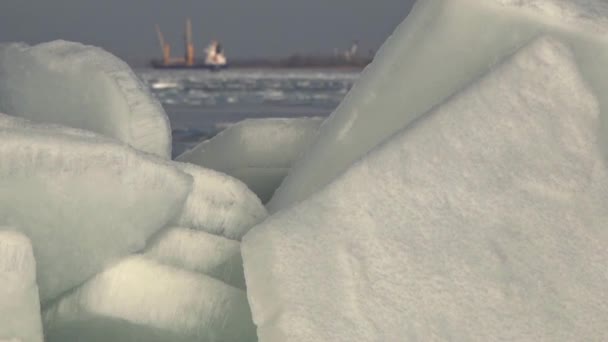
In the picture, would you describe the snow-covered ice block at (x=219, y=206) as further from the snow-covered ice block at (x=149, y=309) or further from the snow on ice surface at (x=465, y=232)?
the snow on ice surface at (x=465, y=232)

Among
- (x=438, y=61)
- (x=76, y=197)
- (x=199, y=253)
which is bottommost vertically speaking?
(x=199, y=253)

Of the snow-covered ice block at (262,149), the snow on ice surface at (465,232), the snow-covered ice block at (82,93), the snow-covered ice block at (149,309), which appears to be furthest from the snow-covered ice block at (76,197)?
the snow-covered ice block at (262,149)

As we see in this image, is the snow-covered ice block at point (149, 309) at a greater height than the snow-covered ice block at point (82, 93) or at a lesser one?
lesser

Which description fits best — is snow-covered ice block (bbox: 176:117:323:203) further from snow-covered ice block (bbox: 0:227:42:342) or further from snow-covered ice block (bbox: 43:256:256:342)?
snow-covered ice block (bbox: 0:227:42:342)

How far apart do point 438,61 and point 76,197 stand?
0.89 meters

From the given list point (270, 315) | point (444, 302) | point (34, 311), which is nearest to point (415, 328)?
point (444, 302)

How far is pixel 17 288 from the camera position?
1.74m

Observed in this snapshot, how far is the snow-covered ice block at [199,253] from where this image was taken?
204 cm

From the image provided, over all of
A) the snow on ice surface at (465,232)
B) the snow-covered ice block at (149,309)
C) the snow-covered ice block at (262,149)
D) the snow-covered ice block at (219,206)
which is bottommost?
the snow-covered ice block at (262,149)

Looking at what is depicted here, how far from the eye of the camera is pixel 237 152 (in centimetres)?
290

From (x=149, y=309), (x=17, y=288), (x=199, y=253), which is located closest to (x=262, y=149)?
(x=199, y=253)

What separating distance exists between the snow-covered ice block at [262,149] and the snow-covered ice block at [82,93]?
407 millimetres

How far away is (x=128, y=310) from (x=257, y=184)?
93 centimetres

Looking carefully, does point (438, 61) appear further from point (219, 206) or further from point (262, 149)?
point (262, 149)
